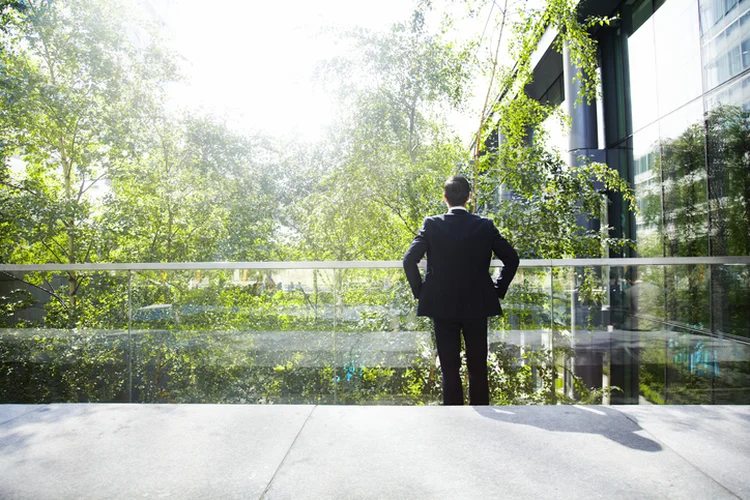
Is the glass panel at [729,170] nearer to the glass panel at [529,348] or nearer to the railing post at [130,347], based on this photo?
the glass panel at [529,348]

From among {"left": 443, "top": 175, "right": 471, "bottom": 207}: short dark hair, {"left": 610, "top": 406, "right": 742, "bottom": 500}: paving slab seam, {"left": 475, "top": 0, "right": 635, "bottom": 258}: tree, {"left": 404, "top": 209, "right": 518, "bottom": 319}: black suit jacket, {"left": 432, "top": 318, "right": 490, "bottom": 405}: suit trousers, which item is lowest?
{"left": 610, "top": 406, "right": 742, "bottom": 500}: paving slab seam

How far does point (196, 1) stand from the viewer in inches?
637

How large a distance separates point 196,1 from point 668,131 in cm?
1471

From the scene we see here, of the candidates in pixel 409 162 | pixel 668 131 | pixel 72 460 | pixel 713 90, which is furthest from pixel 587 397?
pixel 668 131

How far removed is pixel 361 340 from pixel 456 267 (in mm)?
1271

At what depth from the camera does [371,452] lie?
6.53 ft

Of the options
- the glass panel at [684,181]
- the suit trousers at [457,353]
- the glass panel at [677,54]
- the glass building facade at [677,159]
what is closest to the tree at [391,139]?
the glass building facade at [677,159]

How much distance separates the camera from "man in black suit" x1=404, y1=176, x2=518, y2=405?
10.3ft

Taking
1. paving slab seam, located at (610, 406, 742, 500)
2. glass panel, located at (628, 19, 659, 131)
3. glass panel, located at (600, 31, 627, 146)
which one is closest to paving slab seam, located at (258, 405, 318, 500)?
paving slab seam, located at (610, 406, 742, 500)

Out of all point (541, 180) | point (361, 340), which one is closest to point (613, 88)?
point (541, 180)

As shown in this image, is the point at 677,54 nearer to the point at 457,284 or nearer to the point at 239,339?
the point at 457,284

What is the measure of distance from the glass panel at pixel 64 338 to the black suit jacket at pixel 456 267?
2.72m

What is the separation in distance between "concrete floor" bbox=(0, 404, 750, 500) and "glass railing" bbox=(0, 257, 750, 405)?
142 centimetres

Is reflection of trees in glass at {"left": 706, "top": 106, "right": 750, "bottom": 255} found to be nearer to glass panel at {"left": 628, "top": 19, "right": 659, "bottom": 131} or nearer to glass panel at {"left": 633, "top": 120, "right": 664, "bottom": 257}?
glass panel at {"left": 633, "top": 120, "right": 664, "bottom": 257}
